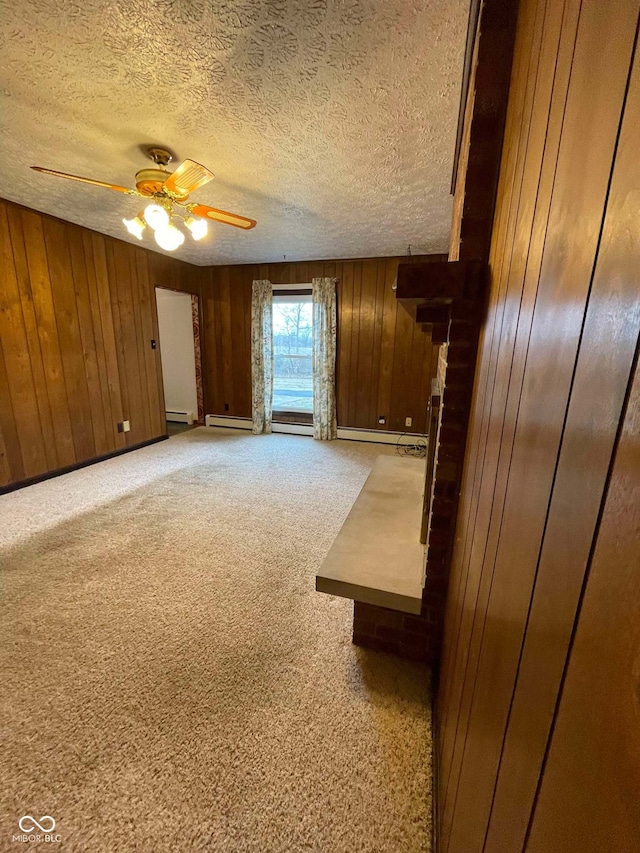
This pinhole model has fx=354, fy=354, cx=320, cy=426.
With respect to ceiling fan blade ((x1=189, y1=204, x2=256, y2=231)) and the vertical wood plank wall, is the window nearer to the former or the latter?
the vertical wood plank wall

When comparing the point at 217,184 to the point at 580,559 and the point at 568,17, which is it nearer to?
the point at 568,17

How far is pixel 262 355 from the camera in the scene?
16.0 ft

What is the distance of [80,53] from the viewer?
1333 millimetres

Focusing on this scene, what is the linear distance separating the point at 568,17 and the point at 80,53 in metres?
1.75

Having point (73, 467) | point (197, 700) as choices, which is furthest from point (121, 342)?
point (197, 700)

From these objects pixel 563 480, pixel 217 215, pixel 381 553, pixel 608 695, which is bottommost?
pixel 381 553

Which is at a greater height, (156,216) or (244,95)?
(244,95)

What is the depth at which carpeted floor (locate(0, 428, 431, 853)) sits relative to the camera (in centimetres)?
103

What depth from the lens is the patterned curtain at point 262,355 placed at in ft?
15.6

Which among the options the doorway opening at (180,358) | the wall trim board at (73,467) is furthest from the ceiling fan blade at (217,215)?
the doorway opening at (180,358)

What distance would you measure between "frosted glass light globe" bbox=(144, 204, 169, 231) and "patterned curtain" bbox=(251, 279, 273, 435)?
2.70 m

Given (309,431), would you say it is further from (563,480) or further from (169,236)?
(563,480)
